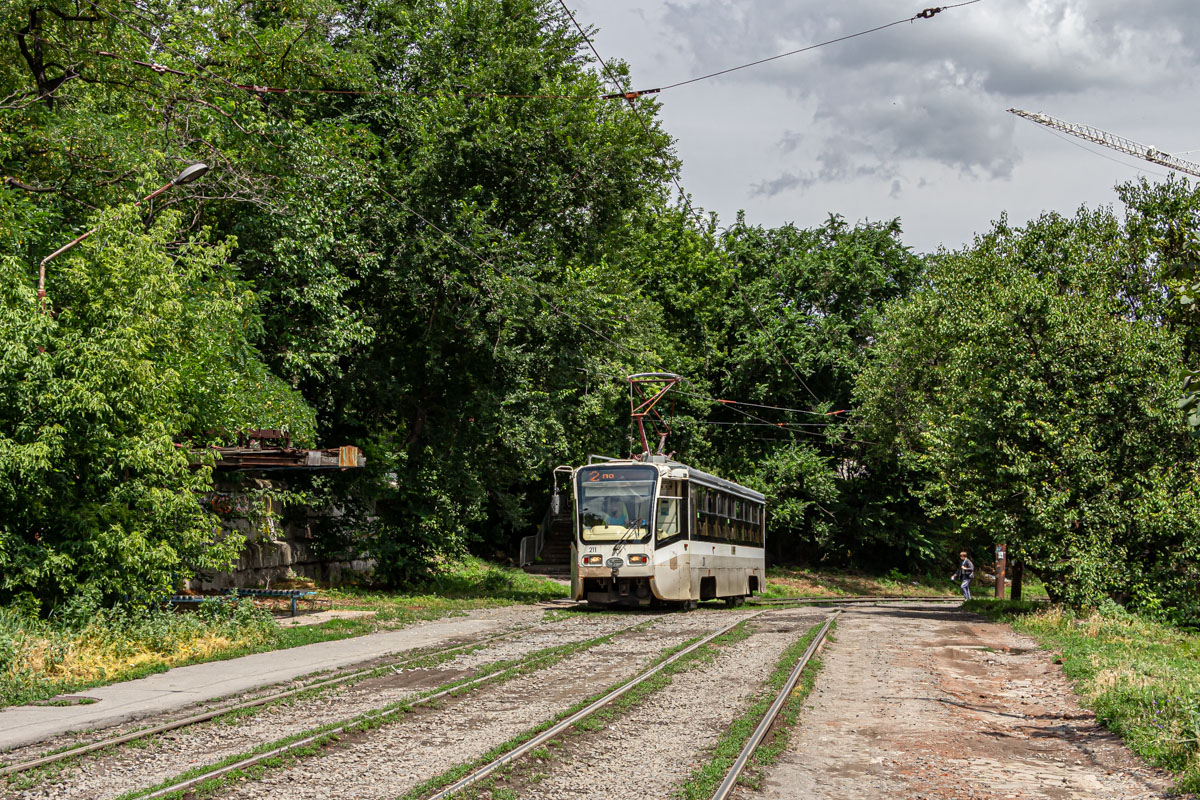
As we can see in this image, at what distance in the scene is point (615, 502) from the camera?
72.5 ft

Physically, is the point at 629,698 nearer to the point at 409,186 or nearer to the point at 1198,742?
the point at 1198,742

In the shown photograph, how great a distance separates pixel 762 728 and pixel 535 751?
2.21 meters

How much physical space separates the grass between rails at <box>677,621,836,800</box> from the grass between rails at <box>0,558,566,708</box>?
267 inches

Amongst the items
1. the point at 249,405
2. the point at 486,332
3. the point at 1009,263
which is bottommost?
the point at 249,405

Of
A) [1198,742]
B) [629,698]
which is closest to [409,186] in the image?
[629,698]

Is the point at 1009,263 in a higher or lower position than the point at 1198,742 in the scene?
higher

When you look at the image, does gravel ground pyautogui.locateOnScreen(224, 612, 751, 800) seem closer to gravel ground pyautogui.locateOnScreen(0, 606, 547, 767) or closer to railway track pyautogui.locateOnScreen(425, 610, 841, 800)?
railway track pyautogui.locateOnScreen(425, 610, 841, 800)

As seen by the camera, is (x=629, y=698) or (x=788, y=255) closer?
(x=629, y=698)

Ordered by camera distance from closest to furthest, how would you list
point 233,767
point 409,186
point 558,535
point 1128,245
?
point 233,767, point 409,186, point 1128,245, point 558,535

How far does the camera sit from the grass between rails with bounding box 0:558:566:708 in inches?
427

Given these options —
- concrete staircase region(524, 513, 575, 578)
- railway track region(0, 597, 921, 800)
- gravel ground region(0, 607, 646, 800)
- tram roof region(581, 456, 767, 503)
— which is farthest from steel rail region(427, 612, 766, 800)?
concrete staircase region(524, 513, 575, 578)

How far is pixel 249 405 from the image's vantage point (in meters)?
18.0

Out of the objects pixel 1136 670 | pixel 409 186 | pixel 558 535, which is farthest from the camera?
pixel 558 535

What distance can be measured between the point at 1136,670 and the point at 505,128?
1817 centimetres
